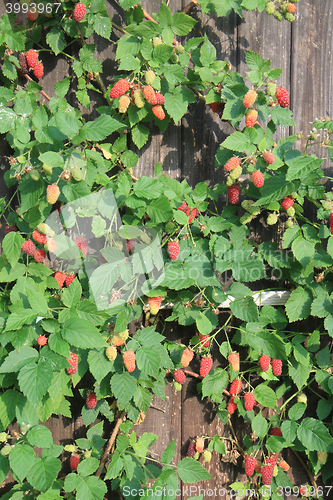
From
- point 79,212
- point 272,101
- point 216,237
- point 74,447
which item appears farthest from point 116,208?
point 74,447

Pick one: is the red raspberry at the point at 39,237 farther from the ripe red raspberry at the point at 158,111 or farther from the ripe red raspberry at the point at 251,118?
the ripe red raspberry at the point at 251,118

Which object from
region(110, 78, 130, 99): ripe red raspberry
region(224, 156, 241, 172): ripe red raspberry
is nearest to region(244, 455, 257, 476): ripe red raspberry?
region(224, 156, 241, 172): ripe red raspberry

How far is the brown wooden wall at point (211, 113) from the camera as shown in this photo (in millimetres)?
1581

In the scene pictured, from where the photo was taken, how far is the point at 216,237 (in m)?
1.50

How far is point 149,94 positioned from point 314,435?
1.58 meters

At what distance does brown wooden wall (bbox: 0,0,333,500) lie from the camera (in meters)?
1.58

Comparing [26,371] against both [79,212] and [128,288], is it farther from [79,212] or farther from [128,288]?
[79,212]

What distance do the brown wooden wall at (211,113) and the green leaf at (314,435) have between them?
272 mm

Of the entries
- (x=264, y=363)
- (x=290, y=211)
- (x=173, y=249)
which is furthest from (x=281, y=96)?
(x=264, y=363)

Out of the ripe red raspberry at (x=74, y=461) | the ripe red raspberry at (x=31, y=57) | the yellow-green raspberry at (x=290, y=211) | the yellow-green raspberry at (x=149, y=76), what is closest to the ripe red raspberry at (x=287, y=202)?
the yellow-green raspberry at (x=290, y=211)

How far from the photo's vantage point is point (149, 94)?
4.47ft

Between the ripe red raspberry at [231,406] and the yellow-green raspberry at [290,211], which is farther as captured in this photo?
the ripe red raspberry at [231,406]

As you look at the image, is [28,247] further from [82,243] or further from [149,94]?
[149,94]

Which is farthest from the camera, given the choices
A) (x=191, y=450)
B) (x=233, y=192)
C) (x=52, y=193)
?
(x=191, y=450)
